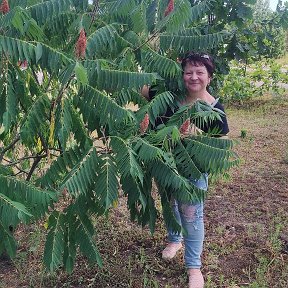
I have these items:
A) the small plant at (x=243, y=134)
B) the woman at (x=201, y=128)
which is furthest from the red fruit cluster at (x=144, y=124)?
the small plant at (x=243, y=134)

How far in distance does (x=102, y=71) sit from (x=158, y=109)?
47 cm

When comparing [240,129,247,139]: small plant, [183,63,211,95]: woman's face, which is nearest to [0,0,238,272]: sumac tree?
[183,63,211,95]: woman's face

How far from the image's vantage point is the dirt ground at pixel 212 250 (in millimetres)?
3139

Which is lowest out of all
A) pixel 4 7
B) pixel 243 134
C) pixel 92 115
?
pixel 243 134

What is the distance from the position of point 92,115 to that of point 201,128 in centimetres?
75

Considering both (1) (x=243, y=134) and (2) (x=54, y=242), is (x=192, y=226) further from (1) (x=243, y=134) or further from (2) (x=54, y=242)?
(1) (x=243, y=134)

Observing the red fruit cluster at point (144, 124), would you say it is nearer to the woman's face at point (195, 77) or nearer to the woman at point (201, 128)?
the woman at point (201, 128)

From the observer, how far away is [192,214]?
115 inches

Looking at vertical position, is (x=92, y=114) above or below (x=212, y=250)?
above

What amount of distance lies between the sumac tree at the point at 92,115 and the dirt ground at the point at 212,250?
478 mm

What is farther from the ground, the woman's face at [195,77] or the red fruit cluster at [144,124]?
the woman's face at [195,77]

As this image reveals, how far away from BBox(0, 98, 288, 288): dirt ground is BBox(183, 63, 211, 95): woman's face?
49 centimetres

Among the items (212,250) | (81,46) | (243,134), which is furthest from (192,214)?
(243,134)

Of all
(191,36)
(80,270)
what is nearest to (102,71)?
(191,36)
